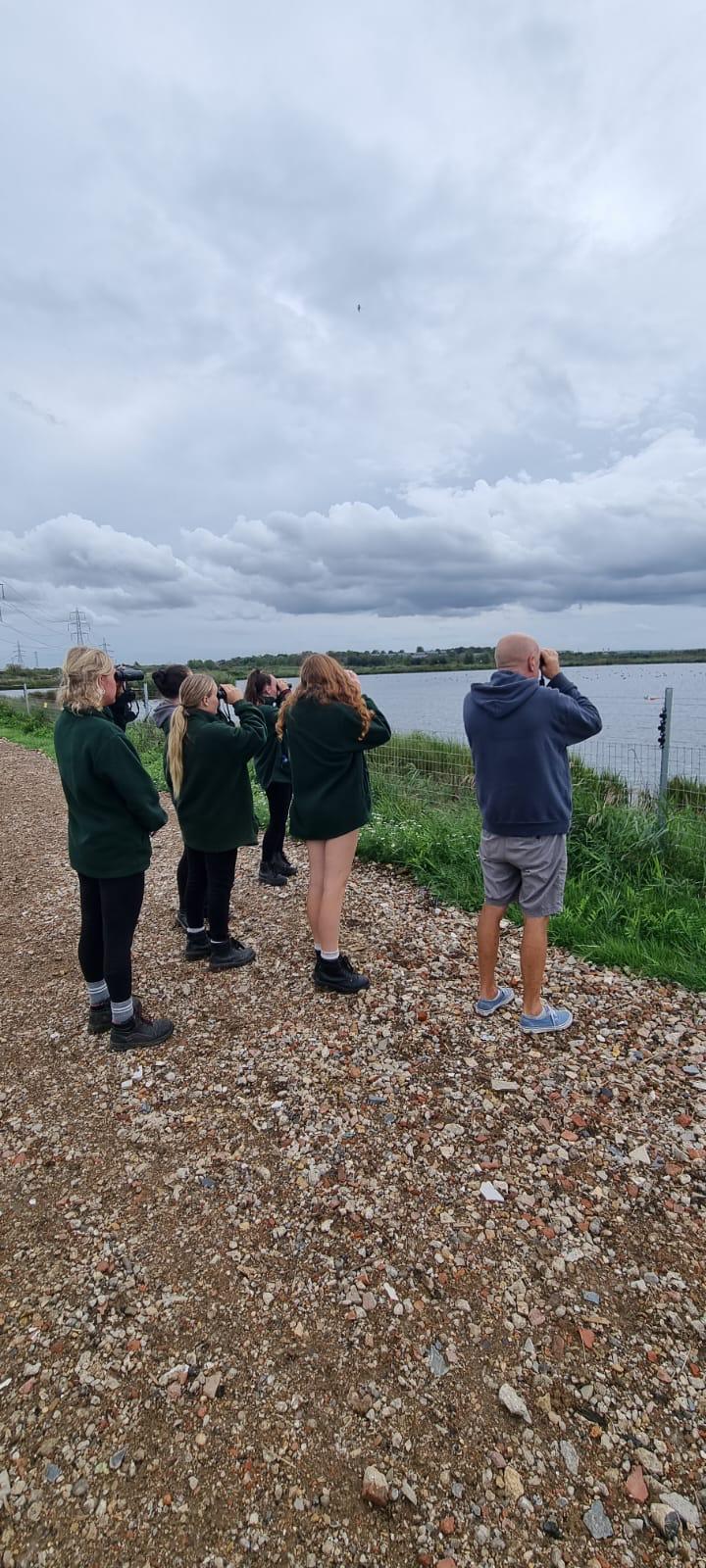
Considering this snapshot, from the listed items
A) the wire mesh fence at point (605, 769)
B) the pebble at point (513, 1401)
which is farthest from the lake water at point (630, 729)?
the pebble at point (513, 1401)

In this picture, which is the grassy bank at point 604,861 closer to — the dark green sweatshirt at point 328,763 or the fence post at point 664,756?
the fence post at point 664,756

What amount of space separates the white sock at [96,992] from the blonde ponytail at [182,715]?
3.63ft

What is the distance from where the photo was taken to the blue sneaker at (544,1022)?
3.51m

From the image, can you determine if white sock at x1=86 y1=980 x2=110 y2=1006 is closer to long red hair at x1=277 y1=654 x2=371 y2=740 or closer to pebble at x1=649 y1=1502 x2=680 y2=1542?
long red hair at x1=277 y1=654 x2=371 y2=740

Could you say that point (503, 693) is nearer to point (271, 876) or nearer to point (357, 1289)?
point (357, 1289)

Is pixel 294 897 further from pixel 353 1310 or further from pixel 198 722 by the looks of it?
pixel 353 1310

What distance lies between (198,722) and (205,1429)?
302 cm

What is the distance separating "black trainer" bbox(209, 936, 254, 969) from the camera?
4422mm

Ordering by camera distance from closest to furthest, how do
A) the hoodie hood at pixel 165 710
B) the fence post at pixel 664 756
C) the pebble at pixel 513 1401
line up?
the pebble at pixel 513 1401
the hoodie hood at pixel 165 710
the fence post at pixel 664 756

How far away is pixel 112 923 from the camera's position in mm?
3312

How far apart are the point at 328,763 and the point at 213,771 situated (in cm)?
73

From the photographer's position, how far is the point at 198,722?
396 cm

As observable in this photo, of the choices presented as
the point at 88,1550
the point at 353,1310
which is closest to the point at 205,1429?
the point at 88,1550

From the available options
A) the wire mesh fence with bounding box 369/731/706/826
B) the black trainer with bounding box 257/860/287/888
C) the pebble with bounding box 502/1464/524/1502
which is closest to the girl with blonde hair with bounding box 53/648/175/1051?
the pebble with bounding box 502/1464/524/1502
